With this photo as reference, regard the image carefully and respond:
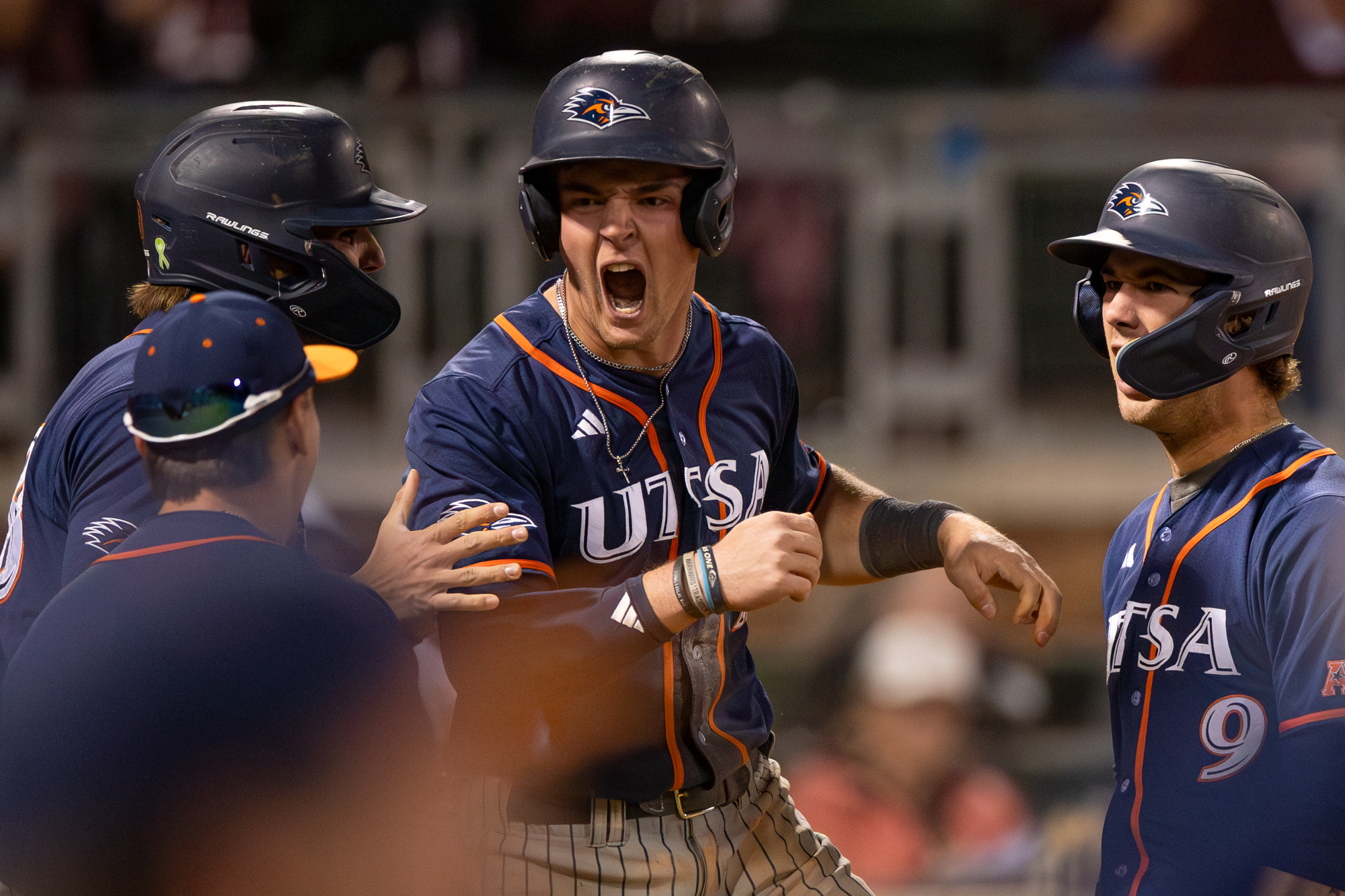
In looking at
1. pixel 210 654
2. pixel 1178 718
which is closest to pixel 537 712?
pixel 210 654

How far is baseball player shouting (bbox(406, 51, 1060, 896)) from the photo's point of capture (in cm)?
286

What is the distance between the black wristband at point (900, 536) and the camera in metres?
3.29

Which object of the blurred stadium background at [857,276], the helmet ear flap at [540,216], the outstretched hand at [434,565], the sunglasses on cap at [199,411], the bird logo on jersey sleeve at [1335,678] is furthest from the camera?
the blurred stadium background at [857,276]

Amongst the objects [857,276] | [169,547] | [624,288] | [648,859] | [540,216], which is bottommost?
[857,276]

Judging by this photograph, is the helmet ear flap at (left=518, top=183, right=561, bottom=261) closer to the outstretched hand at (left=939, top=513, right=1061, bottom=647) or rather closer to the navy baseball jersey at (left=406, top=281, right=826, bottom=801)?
the navy baseball jersey at (left=406, top=281, right=826, bottom=801)

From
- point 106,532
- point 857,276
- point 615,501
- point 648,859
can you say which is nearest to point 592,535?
point 615,501

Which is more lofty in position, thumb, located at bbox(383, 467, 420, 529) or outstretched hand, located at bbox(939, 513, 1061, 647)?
thumb, located at bbox(383, 467, 420, 529)

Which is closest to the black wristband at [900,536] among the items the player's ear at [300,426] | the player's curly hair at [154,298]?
the player's ear at [300,426]

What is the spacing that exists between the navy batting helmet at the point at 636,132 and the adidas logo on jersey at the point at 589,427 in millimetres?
385

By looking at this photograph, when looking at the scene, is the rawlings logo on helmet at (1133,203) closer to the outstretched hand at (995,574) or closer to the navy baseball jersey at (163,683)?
the outstretched hand at (995,574)

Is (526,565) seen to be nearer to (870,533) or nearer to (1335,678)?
(870,533)

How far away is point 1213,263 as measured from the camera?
9.59 feet

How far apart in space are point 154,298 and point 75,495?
2.04 ft

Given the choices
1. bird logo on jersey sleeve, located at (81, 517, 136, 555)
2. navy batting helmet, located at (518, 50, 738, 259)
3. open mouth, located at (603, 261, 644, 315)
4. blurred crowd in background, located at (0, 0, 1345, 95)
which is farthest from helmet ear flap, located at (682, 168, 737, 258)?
blurred crowd in background, located at (0, 0, 1345, 95)
